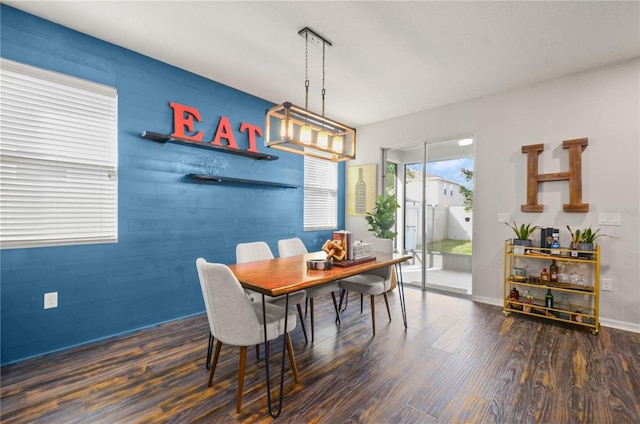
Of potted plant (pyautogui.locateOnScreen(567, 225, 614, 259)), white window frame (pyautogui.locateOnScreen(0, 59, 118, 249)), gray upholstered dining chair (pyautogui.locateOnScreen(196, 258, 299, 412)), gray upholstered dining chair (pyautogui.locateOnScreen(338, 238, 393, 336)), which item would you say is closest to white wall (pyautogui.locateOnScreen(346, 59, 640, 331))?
potted plant (pyautogui.locateOnScreen(567, 225, 614, 259))

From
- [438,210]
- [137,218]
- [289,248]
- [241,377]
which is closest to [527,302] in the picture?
[438,210]

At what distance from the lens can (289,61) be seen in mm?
3148

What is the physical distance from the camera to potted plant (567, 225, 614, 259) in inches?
120

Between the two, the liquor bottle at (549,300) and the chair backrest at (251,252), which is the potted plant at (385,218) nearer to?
the liquor bottle at (549,300)

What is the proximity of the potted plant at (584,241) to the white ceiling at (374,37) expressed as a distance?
5.98ft

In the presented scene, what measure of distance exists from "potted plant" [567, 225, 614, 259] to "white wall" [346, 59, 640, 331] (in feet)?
0.39

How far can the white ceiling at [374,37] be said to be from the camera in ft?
7.63

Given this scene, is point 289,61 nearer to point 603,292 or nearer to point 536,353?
point 536,353

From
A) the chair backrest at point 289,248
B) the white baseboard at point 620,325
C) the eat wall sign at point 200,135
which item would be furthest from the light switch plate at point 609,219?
the eat wall sign at point 200,135

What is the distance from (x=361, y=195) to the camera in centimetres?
536

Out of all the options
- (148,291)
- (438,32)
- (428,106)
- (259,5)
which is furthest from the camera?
(428,106)

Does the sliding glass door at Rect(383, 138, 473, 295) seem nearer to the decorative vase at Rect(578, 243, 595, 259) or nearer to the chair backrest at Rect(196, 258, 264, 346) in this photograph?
the decorative vase at Rect(578, 243, 595, 259)

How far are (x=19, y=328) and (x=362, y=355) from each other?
111 inches

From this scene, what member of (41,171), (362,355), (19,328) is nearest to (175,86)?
(41,171)
